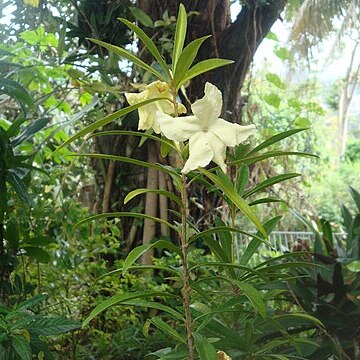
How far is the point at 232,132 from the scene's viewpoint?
24.9 inches

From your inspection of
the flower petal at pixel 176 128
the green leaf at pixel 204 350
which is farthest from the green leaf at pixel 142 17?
the green leaf at pixel 204 350

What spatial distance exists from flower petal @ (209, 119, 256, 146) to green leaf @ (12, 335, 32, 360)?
0.39 meters

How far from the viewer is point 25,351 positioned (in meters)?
0.75

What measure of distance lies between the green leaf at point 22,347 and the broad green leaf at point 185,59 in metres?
0.41

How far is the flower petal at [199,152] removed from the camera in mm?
608

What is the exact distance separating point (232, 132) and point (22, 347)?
1.34 feet

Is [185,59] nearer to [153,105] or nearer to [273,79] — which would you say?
[153,105]

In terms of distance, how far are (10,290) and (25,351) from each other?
0.32 metres

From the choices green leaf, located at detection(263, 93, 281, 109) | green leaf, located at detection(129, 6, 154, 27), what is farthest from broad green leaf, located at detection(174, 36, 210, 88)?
green leaf, located at detection(263, 93, 281, 109)

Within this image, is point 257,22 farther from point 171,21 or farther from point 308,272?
point 308,272

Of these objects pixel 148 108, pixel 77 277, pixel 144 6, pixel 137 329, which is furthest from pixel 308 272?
pixel 144 6

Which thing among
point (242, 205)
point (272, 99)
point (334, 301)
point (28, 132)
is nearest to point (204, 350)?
point (242, 205)

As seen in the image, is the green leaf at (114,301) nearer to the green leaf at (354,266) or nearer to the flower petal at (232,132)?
the flower petal at (232,132)

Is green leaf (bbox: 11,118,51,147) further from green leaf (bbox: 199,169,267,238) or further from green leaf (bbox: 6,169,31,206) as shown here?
green leaf (bbox: 199,169,267,238)
